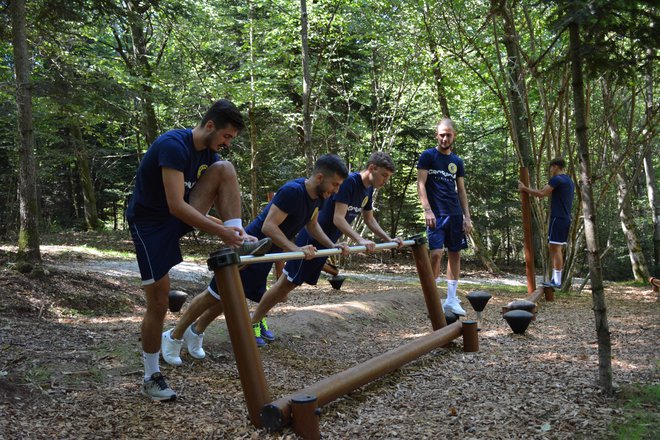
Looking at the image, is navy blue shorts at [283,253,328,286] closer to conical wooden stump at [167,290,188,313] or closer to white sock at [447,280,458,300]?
conical wooden stump at [167,290,188,313]

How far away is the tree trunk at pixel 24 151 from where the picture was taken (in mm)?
6348

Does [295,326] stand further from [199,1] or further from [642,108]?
[642,108]

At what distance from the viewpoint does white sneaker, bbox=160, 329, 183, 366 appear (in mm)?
3979

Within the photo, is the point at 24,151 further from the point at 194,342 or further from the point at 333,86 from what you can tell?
the point at 333,86

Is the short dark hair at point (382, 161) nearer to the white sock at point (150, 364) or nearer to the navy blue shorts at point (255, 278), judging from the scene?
the navy blue shorts at point (255, 278)

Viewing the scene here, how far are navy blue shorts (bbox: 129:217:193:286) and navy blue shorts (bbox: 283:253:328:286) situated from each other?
1298mm

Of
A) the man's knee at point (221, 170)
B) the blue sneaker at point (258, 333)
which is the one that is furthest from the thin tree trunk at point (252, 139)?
the man's knee at point (221, 170)

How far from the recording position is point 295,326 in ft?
Answer: 18.3

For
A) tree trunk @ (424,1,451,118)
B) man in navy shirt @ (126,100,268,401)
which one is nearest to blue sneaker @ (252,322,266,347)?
man in navy shirt @ (126,100,268,401)

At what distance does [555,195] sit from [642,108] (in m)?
9.43

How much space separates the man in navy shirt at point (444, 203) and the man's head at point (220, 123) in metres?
3.25

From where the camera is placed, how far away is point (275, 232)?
410cm

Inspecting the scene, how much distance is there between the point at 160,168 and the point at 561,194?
6457mm

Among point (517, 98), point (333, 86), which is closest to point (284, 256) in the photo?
point (517, 98)
